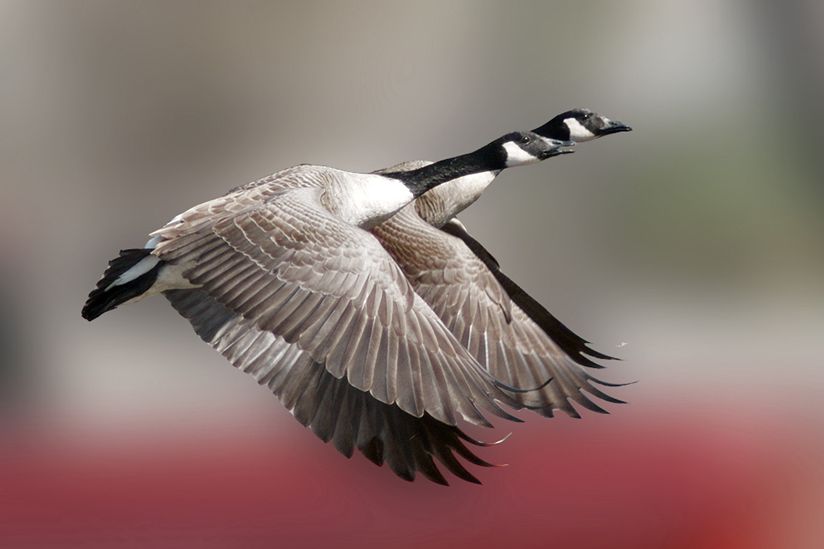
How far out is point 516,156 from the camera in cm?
234

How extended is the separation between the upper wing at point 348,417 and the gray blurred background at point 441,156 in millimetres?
3348

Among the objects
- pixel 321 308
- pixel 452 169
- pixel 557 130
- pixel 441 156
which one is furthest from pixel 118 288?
pixel 441 156

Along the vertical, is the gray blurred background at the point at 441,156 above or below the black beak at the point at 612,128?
below

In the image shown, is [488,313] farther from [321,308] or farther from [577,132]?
[321,308]

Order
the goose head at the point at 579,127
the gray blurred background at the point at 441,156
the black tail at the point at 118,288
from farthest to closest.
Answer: the gray blurred background at the point at 441,156, the goose head at the point at 579,127, the black tail at the point at 118,288

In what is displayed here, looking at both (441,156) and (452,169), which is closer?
(452,169)

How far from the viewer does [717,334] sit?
28.0 ft

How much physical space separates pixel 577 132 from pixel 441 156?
3.74 m

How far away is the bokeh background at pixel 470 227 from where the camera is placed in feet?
13.6

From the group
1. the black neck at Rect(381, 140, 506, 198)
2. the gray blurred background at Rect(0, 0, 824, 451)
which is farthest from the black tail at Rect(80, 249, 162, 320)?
the gray blurred background at Rect(0, 0, 824, 451)

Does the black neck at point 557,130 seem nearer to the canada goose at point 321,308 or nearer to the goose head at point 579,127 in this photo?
the goose head at point 579,127

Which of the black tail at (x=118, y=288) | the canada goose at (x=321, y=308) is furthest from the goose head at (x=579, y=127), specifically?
the black tail at (x=118, y=288)

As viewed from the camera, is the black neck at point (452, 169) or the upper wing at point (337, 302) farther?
the black neck at point (452, 169)

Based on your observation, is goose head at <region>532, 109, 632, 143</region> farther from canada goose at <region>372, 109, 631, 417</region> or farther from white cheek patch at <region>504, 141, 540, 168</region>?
canada goose at <region>372, 109, 631, 417</region>
